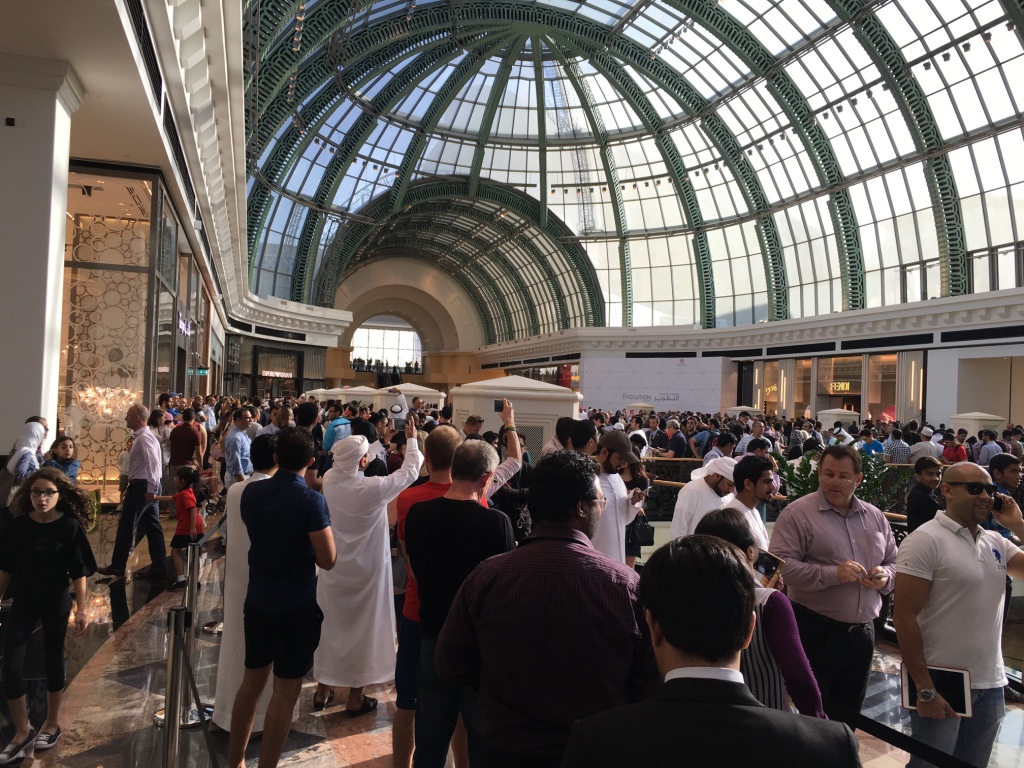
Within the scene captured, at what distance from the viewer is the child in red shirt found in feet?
24.3

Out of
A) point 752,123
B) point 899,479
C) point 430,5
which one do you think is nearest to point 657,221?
point 752,123

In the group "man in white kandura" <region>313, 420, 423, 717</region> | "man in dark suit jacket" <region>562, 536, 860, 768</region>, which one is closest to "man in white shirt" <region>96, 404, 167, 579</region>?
"man in white kandura" <region>313, 420, 423, 717</region>

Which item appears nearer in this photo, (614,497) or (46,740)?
(46,740)

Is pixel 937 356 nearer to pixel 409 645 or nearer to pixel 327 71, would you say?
pixel 327 71

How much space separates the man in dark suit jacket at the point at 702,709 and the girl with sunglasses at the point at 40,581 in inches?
152

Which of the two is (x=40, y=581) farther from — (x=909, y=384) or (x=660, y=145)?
(x=660, y=145)

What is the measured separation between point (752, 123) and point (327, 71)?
50.0ft

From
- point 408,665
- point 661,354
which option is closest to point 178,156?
point 408,665

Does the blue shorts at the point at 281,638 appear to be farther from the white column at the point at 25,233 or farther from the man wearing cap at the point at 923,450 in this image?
the man wearing cap at the point at 923,450

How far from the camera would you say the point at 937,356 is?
916 inches

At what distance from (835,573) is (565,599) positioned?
6.04 ft

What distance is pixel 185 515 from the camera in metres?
7.54

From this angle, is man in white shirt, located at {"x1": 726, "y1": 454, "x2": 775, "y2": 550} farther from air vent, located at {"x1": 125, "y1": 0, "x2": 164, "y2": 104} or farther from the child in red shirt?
air vent, located at {"x1": 125, "y1": 0, "x2": 164, "y2": 104}

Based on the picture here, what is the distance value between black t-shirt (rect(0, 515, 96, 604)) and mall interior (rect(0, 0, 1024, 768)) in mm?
818
